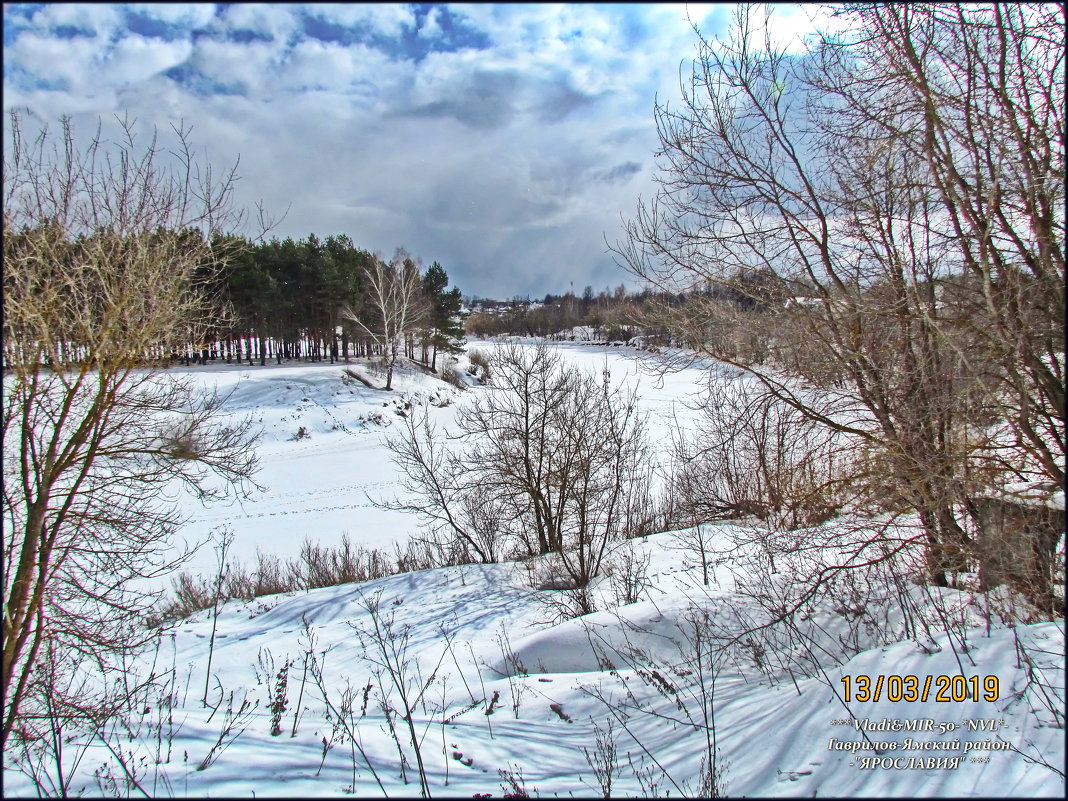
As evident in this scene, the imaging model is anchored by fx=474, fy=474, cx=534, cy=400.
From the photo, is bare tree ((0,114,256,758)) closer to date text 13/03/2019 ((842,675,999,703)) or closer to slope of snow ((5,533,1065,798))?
slope of snow ((5,533,1065,798))

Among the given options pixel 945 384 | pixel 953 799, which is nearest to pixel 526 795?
pixel 953 799

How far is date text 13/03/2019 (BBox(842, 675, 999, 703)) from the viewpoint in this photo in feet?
10.8

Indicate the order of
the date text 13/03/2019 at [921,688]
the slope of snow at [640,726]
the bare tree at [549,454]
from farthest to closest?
the bare tree at [549,454], the date text 13/03/2019 at [921,688], the slope of snow at [640,726]

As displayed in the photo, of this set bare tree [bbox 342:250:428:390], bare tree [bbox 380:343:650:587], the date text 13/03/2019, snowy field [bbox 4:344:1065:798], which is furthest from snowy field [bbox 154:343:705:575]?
the date text 13/03/2019

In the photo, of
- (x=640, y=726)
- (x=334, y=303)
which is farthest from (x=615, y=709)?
(x=334, y=303)

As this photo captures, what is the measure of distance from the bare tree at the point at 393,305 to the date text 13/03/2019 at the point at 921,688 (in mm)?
28791

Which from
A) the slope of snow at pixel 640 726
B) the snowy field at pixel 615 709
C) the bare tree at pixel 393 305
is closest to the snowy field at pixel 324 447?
the bare tree at pixel 393 305

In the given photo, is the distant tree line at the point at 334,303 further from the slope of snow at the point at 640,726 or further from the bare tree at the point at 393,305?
the slope of snow at the point at 640,726

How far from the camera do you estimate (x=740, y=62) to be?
6.18 m

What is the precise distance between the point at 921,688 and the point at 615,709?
95.9 inches

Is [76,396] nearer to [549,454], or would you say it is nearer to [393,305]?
[549,454]

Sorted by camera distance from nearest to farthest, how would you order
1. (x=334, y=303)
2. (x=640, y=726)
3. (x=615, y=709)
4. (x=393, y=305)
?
1. (x=640, y=726)
2. (x=615, y=709)
3. (x=393, y=305)
4. (x=334, y=303)

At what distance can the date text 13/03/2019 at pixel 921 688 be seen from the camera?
3291 millimetres

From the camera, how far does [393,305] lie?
1264 inches
